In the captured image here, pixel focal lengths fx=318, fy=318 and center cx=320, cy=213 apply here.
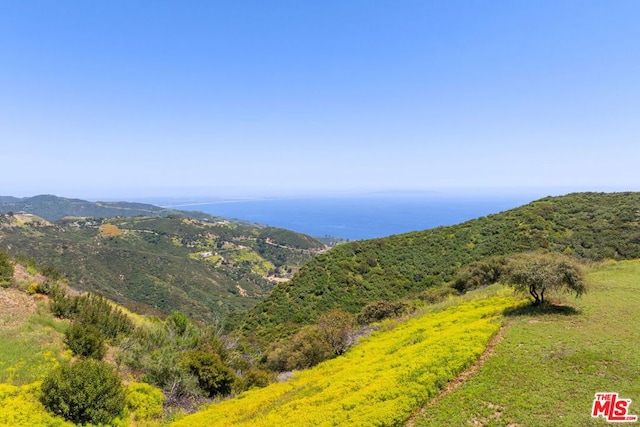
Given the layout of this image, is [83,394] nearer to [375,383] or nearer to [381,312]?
[375,383]

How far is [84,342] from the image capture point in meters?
16.4

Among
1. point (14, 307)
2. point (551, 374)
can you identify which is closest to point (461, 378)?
point (551, 374)

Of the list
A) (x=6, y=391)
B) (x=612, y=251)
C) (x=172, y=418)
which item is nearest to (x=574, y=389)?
(x=172, y=418)

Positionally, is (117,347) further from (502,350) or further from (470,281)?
(470,281)

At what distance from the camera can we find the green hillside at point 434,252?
43719mm

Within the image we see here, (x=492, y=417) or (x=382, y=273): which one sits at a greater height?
(x=492, y=417)

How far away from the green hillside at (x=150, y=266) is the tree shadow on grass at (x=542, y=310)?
65.4 metres

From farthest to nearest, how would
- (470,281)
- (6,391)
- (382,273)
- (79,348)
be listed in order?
(382,273) < (470,281) < (79,348) < (6,391)

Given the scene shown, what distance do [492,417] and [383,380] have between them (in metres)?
4.21

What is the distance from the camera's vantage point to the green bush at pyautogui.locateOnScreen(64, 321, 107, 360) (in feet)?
53.2

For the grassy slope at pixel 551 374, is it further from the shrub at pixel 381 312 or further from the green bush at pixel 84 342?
the green bush at pixel 84 342

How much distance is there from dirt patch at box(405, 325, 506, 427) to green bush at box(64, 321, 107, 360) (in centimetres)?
1574

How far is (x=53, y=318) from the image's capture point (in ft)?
63.7

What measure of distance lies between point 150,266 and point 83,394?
12812cm
